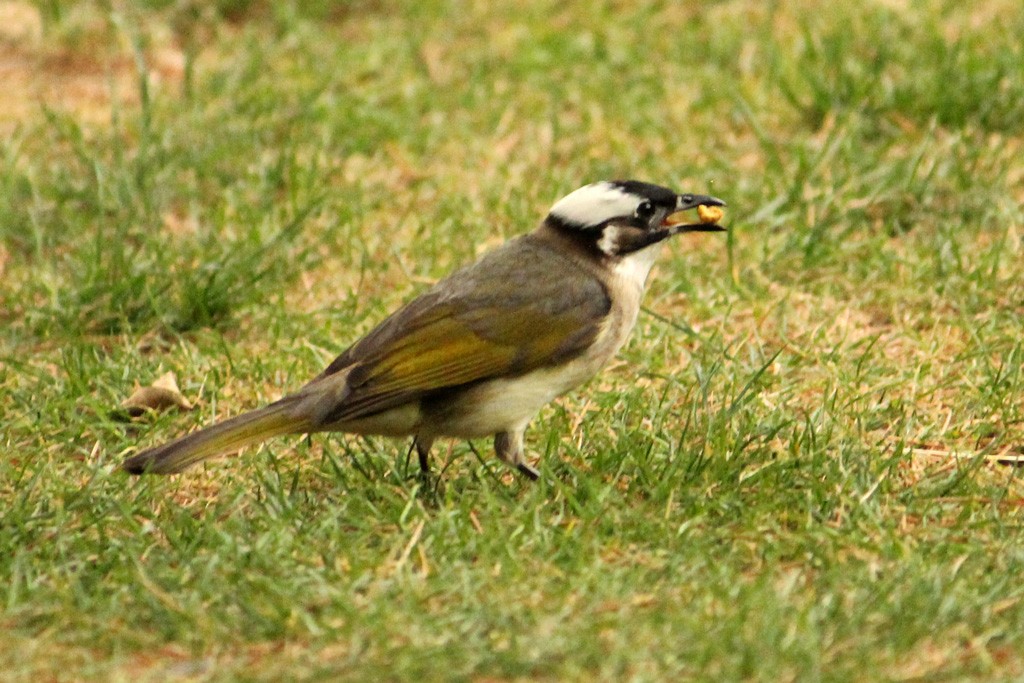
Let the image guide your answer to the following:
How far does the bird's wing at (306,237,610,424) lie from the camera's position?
17.3 feet

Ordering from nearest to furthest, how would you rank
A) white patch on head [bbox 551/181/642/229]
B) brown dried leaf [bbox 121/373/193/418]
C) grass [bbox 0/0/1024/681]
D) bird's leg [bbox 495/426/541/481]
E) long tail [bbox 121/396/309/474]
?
grass [bbox 0/0/1024/681], long tail [bbox 121/396/309/474], bird's leg [bbox 495/426/541/481], white patch on head [bbox 551/181/642/229], brown dried leaf [bbox 121/373/193/418]

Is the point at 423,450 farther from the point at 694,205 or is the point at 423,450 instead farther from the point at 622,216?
the point at 694,205

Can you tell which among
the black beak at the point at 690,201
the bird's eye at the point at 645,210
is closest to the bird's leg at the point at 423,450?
the bird's eye at the point at 645,210

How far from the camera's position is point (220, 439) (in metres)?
5.15

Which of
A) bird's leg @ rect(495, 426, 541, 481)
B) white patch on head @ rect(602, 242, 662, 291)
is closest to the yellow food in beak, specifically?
white patch on head @ rect(602, 242, 662, 291)

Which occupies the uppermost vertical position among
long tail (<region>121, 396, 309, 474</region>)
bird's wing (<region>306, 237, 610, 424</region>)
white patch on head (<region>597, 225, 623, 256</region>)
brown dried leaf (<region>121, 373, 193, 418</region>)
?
Answer: white patch on head (<region>597, 225, 623, 256</region>)

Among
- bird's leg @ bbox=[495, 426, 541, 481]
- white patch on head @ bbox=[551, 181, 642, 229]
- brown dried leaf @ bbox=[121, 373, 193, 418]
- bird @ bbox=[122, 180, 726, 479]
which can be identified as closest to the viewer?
bird @ bbox=[122, 180, 726, 479]

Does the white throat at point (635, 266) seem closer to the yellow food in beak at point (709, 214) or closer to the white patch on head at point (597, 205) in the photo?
the white patch on head at point (597, 205)

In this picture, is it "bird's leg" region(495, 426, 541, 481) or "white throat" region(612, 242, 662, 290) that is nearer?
"bird's leg" region(495, 426, 541, 481)

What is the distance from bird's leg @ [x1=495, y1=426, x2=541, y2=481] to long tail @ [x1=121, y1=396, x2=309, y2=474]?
64cm

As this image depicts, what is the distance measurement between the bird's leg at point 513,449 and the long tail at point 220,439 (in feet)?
2.11

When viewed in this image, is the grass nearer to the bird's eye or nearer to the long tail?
the long tail

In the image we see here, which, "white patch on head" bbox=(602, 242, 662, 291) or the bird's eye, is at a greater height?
the bird's eye

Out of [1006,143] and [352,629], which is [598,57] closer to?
[1006,143]
